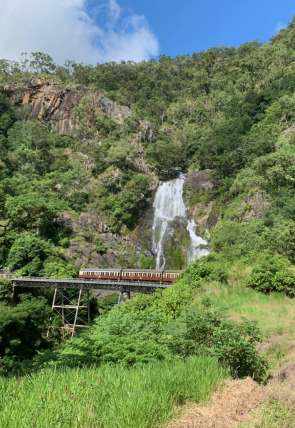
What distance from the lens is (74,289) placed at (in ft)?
98.9

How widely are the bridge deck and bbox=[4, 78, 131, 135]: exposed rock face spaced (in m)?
40.1

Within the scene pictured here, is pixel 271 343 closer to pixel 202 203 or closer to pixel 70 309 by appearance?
pixel 70 309

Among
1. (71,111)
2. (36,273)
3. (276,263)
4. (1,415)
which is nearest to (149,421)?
(1,415)

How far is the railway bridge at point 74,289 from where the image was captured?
26.5 meters

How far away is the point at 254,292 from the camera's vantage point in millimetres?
10273

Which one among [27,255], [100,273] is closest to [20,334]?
[100,273]

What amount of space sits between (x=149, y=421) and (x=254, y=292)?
8831 millimetres

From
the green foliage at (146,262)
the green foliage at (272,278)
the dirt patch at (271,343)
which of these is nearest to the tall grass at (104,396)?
the dirt patch at (271,343)

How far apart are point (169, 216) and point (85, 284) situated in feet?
61.1

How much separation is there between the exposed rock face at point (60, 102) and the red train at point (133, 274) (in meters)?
39.0

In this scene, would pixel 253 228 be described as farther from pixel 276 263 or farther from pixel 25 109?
pixel 25 109

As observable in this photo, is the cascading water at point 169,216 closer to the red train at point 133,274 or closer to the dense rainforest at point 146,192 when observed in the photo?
the dense rainforest at point 146,192

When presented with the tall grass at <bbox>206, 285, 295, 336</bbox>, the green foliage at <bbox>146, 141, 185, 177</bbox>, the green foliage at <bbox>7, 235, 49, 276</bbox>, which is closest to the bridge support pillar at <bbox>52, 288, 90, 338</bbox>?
the green foliage at <bbox>7, 235, 49, 276</bbox>

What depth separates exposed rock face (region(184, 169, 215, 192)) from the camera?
45169 millimetres
